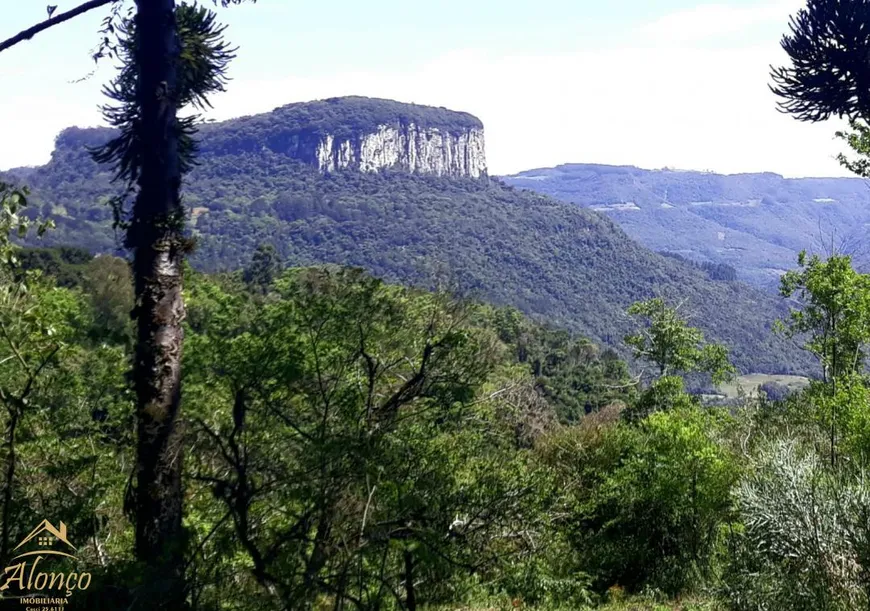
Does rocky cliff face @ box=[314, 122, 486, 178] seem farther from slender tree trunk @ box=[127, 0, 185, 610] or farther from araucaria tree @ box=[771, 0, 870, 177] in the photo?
slender tree trunk @ box=[127, 0, 185, 610]

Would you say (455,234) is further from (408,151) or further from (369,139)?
(369,139)

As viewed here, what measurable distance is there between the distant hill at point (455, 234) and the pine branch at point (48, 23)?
8750 centimetres

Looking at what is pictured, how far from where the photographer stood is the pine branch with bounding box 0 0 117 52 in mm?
2824

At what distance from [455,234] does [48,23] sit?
130141 millimetres

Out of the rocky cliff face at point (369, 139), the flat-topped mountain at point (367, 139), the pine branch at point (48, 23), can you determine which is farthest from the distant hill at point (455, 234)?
the pine branch at point (48, 23)

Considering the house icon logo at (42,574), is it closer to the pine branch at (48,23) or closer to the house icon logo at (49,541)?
the house icon logo at (49,541)

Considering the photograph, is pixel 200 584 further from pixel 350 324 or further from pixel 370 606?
pixel 350 324

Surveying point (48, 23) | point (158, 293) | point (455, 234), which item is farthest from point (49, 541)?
point (455, 234)

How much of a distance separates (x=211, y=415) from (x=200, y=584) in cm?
176

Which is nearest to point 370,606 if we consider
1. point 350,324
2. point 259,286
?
point 350,324

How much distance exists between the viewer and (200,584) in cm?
328

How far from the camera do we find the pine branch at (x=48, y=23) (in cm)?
282

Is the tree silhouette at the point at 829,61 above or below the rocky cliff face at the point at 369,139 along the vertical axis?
below

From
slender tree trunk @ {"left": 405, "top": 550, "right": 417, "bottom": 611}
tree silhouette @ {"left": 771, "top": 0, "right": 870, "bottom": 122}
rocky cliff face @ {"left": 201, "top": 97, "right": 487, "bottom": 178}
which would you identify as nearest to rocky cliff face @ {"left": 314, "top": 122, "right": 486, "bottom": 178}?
rocky cliff face @ {"left": 201, "top": 97, "right": 487, "bottom": 178}
